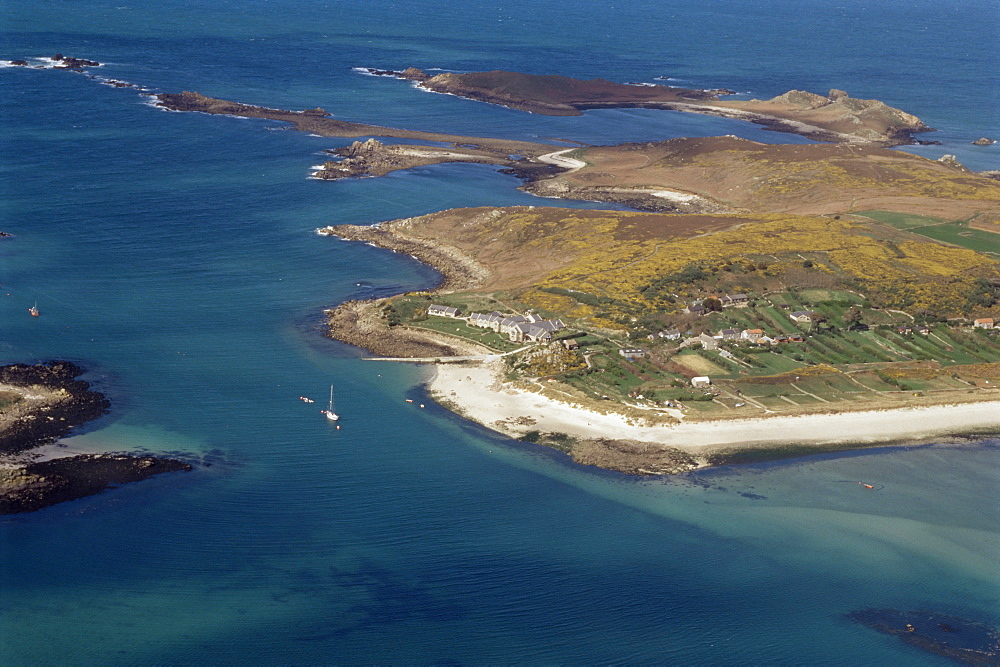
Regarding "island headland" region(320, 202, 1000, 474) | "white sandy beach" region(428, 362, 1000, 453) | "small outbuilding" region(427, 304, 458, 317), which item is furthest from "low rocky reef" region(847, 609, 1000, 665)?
"small outbuilding" region(427, 304, 458, 317)

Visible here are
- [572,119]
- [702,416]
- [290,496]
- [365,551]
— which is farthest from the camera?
[572,119]

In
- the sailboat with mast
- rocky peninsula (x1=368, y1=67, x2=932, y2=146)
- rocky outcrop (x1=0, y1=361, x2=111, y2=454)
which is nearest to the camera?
rocky outcrop (x1=0, y1=361, x2=111, y2=454)

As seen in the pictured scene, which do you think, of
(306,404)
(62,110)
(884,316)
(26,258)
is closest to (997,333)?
(884,316)

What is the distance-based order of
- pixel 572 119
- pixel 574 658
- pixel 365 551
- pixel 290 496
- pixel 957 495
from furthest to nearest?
pixel 572 119
pixel 957 495
pixel 290 496
pixel 365 551
pixel 574 658

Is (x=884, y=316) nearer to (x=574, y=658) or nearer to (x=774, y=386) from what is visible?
(x=774, y=386)

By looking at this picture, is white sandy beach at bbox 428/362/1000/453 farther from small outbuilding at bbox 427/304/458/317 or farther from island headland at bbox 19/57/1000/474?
small outbuilding at bbox 427/304/458/317

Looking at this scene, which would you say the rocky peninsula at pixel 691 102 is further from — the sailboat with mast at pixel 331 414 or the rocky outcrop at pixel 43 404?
the rocky outcrop at pixel 43 404

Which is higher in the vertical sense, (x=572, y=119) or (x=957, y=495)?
(x=572, y=119)
